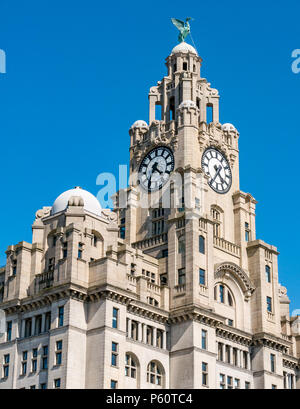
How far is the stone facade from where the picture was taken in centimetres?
8706

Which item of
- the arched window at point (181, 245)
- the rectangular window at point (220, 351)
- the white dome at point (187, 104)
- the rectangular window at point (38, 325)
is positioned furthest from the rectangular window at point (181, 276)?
the white dome at point (187, 104)

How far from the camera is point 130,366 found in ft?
293

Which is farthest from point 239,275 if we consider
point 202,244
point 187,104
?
point 187,104

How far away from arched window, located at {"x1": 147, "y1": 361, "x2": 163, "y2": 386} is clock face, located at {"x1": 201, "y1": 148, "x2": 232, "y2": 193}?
82.5 feet

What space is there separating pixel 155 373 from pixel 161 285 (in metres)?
10.2

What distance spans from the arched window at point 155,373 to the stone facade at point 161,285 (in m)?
0.11

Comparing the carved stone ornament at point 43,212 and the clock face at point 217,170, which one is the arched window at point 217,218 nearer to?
the clock face at point 217,170

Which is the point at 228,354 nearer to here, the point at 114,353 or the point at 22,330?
the point at 114,353

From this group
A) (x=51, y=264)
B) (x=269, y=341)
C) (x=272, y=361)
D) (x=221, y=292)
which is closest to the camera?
→ (x=51, y=264)

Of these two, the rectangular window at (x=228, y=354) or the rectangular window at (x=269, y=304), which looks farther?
the rectangular window at (x=269, y=304)

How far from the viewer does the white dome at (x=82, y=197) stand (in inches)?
3789

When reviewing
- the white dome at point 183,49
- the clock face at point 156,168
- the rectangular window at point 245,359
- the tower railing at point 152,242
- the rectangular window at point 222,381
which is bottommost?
the rectangular window at point 222,381
